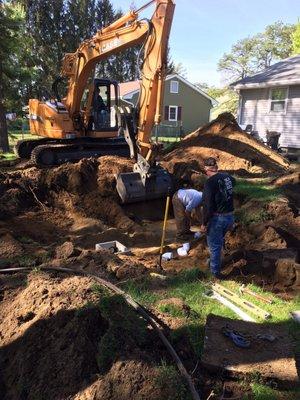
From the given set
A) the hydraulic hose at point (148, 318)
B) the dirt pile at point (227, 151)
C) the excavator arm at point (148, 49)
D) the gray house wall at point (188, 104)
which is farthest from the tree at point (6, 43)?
the gray house wall at point (188, 104)

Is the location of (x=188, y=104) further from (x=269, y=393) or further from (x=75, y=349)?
(x=269, y=393)

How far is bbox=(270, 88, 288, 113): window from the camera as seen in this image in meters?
20.0

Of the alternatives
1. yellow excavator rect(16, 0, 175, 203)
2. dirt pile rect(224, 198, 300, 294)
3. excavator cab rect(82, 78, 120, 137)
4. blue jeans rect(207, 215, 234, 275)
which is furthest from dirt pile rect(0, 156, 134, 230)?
blue jeans rect(207, 215, 234, 275)

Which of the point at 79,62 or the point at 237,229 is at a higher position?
the point at 79,62

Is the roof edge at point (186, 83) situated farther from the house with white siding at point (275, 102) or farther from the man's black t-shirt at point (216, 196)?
the man's black t-shirt at point (216, 196)

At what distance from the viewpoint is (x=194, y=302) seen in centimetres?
549

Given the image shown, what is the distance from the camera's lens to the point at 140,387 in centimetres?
347

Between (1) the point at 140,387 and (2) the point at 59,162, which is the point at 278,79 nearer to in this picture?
(2) the point at 59,162

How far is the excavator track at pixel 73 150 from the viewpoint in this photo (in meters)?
14.0

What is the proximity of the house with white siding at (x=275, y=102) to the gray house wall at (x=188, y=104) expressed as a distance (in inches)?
705

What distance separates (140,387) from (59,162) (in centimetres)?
1158

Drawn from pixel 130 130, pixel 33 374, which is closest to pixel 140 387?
pixel 33 374

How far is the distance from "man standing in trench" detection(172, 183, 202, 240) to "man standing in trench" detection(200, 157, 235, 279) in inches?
88.3

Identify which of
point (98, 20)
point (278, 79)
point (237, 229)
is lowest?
Answer: point (237, 229)
